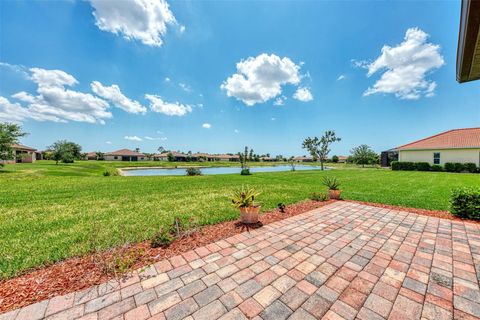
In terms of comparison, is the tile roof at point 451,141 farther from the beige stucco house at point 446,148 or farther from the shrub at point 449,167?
the shrub at point 449,167

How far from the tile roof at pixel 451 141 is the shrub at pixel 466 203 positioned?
19.8 meters

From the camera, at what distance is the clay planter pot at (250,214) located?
389 centimetres

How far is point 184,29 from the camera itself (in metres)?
9.84

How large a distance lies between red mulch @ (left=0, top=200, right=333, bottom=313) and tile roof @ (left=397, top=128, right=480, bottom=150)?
2599 centimetres

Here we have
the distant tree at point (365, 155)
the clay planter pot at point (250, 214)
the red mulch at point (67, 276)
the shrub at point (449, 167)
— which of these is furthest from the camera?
the distant tree at point (365, 155)

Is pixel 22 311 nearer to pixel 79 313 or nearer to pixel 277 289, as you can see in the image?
pixel 79 313

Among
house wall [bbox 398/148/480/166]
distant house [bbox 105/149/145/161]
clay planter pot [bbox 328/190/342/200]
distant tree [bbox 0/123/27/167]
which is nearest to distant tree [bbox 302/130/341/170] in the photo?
house wall [bbox 398/148/480/166]

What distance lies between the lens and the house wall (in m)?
17.2

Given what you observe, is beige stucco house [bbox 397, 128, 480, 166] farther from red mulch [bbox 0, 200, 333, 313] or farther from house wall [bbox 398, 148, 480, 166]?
red mulch [bbox 0, 200, 333, 313]

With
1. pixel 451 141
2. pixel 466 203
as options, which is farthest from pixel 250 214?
pixel 451 141

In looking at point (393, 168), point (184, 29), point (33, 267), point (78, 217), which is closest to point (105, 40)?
point (184, 29)

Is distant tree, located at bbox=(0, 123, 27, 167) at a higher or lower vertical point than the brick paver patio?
higher

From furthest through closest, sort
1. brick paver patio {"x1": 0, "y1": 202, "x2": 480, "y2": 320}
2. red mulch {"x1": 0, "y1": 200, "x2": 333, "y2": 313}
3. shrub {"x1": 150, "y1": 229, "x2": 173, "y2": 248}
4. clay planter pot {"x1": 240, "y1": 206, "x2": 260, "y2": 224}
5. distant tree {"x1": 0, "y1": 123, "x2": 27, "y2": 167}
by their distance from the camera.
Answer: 1. distant tree {"x1": 0, "y1": 123, "x2": 27, "y2": 167}
2. clay planter pot {"x1": 240, "y1": 206, "x2": 260, "y2": 224}
3. shrub {"x1": 150, "y1": 229, "x2": 173, "y2": 248}
4. red mulch {"x1": 0, "y1": 200, "x2": 333, "y2": 313}
5. brick paver patio {"x1": 0, "y1": 202, "x2": 480, "y2": 320}

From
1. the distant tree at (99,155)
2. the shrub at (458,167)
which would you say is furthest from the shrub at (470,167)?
the distant tree at (99,155)
